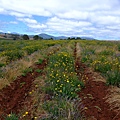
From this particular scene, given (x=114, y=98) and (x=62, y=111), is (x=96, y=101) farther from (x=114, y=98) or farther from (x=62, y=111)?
(x=62, y=111)

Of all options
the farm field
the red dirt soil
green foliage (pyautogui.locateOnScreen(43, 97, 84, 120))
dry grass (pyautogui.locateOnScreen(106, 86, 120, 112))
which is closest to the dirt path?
the farm field

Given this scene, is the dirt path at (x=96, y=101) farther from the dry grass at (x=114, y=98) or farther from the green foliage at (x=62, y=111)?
the green foliage at (x=62, y=111)

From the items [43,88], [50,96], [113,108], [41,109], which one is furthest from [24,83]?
[113,108]

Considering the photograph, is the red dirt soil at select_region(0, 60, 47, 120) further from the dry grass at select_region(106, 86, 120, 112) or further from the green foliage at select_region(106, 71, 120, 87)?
the green foliage at select_region(106, 71, 120, 87)

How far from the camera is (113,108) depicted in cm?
564

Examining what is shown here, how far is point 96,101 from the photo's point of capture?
6.14m

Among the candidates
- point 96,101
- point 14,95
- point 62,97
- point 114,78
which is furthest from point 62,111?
point 114,78

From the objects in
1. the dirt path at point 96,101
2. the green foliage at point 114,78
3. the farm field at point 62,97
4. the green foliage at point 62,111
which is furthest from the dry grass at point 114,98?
the green foliage at point 62,111

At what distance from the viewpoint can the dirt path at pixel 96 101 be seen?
205 inches

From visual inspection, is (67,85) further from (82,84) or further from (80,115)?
(80,115)

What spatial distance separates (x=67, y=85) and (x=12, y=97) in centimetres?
180

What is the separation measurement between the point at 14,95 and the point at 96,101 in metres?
2.60

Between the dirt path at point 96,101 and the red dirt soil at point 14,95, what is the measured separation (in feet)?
5.56

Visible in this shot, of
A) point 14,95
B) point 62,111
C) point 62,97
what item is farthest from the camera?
point 14,95
